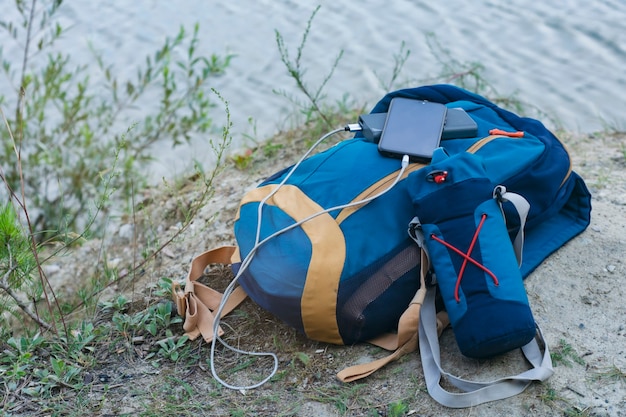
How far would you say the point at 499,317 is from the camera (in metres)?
2.18

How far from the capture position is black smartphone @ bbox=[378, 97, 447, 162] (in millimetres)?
2553

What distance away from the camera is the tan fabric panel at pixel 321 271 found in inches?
91.3

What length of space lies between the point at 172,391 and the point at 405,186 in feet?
3.24

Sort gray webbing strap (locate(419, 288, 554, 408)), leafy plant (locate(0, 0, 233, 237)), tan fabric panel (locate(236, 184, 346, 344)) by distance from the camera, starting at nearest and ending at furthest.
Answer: gray webbing strap (locate(419, 288, 554, 408)), tan fabric panel (locate(236, 184, 346, 344)), leafy plant (locate(0, 0, 233, 237))

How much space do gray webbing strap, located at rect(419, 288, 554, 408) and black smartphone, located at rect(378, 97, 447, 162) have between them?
56 cm

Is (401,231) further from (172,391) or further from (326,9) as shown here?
(326,9)

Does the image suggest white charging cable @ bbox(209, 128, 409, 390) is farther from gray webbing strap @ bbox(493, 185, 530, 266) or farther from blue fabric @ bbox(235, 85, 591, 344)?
gray webbing strap @ bbox(493, 185, 530, 266)

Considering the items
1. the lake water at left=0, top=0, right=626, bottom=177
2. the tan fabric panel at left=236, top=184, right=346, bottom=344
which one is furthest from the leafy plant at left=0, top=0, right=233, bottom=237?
the tan fabric panel at left=236, top=184, right=346, bottom=344

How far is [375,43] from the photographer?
639 cm

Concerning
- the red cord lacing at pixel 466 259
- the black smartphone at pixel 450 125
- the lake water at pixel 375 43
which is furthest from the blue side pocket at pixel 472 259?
the lake water at pixel 375 43

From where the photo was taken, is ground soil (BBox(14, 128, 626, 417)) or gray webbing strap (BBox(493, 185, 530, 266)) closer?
ground soil (BBox(14, 128, 626, 417))

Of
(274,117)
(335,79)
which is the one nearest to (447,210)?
(274,117)

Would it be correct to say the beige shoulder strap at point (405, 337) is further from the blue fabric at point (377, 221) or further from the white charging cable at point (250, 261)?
the white charging cable at point (250, 261)

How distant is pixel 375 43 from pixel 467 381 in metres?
4.59
